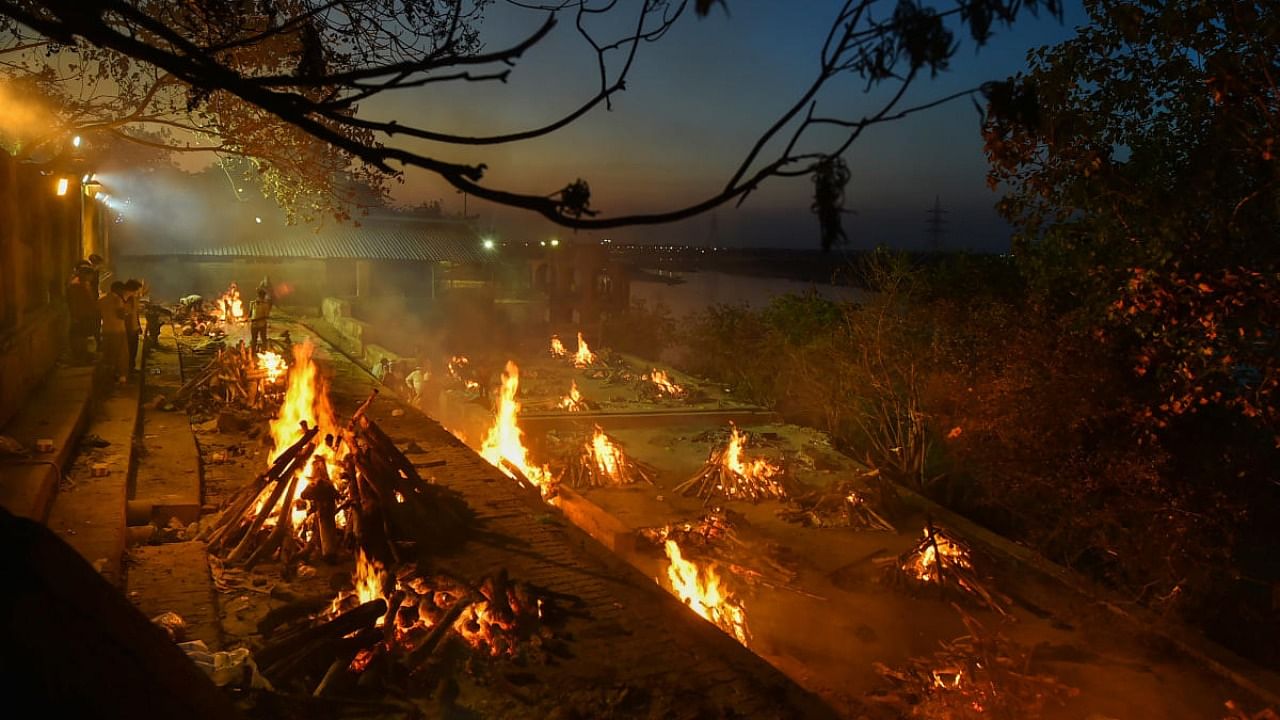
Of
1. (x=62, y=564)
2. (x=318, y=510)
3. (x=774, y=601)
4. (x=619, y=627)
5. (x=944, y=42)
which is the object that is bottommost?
(x=774, y=601)

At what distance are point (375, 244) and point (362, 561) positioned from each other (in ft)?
92.2

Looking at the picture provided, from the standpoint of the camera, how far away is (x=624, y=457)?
1376cm

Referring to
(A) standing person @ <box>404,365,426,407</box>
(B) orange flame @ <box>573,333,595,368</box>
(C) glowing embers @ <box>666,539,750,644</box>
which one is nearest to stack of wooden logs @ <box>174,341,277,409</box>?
(A) standing person @ <box>404,365,426,407</box>

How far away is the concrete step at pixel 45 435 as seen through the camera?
22.3 feet

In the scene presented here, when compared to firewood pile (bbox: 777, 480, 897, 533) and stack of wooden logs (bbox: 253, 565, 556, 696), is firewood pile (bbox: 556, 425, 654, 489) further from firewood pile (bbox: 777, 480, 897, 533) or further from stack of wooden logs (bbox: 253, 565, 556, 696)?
stack of wooden logs (bbox: 253, 565, 556, 696)

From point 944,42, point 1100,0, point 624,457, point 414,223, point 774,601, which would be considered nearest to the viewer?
point 944,42

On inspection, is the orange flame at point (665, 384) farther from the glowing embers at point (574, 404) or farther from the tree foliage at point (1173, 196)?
the tree foliage at point (1173, 196)

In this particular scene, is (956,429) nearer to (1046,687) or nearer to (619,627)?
(1046,687)

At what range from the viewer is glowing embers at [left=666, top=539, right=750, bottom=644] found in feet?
30.1

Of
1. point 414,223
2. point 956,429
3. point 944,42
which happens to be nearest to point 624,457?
point 956,429

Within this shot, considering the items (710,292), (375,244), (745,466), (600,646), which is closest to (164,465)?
(600,646)

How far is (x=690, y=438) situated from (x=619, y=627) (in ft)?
33.4

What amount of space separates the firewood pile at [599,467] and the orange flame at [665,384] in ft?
18.0

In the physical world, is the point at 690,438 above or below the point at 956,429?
below
